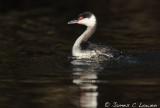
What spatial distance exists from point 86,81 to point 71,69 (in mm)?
1234

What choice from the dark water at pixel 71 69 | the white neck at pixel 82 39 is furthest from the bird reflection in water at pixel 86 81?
the white neck at pixel 82 39

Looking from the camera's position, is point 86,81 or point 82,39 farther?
point 82,39

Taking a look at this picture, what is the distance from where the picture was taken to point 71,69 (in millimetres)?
11578

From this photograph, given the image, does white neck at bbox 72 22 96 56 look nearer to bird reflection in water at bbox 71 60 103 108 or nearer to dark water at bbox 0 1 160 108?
dark water at bbox 0 1 160 108

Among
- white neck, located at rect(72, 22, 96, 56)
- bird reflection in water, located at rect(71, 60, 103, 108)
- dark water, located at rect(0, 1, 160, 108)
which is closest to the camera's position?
bird reflection in water, located at rect(71, 60, 103, 108)

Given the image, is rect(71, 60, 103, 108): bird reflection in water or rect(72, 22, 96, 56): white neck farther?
rect(72, 22, 96, 56): white neck

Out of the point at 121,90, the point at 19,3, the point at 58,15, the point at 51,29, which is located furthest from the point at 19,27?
the point at 121,90

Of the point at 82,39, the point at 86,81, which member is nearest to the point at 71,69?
the point at 86,81

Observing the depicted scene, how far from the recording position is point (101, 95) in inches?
364

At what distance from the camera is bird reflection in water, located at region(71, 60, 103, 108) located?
8914mm

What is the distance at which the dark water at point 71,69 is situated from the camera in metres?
9.09

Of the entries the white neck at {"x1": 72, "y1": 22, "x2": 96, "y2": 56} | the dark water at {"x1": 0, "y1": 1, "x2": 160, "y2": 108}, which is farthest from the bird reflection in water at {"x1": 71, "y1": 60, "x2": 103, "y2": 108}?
the white neck at {"x1": 72, "y1": 22, "x2": 96, "y2": 56}

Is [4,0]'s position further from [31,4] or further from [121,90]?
[121,90]

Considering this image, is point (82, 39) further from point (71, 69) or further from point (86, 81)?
point (86, 81)
